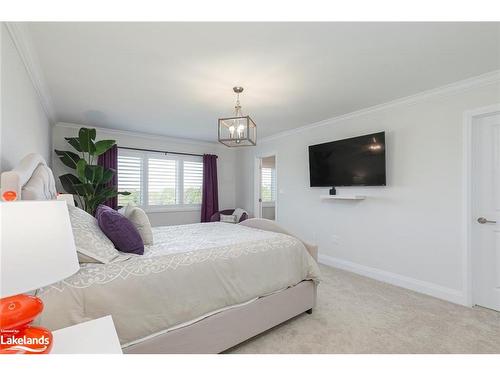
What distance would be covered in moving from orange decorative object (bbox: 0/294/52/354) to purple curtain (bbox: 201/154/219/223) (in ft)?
15.7

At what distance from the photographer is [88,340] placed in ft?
3.16

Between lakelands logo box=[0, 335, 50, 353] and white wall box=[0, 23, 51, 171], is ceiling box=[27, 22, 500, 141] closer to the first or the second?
white wall box=[0, 23, 51, 171]

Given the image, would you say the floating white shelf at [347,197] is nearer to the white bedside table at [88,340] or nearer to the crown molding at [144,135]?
the crown molding at [144,135]

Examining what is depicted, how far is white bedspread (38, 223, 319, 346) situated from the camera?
4.26 ft

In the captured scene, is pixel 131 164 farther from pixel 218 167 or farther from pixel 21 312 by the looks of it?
pixel 21 312

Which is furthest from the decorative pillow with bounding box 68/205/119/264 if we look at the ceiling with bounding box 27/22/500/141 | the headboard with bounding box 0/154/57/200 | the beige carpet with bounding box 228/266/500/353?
the ceiling with bounding box 27/22/500/141

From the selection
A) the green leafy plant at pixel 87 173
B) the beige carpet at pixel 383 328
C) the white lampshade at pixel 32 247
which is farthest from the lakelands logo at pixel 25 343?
the green leafy plant at pixel 87 173

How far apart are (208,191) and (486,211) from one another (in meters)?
4.53

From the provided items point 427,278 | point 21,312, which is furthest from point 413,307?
point 21,312

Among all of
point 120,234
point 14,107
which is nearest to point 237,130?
point 120,234

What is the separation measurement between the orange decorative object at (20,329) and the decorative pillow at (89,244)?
744 millimetres

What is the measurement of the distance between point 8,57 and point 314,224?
160 inches

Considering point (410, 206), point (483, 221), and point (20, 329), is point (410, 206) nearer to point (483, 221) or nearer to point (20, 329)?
point (483, 221)
